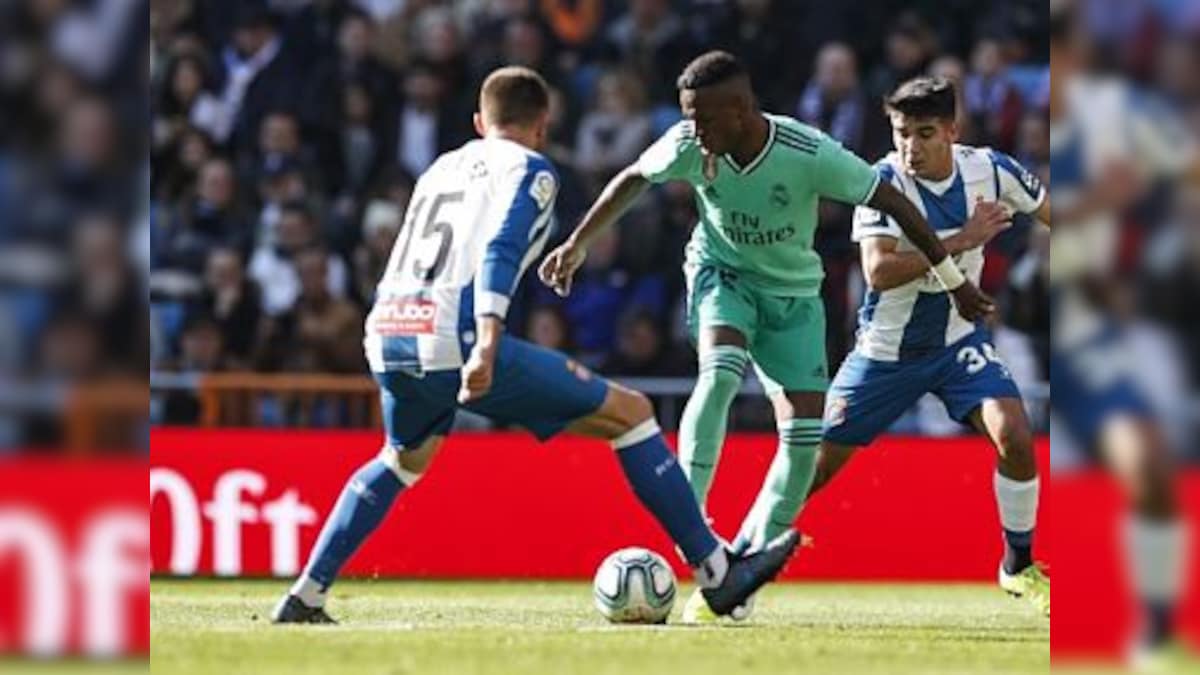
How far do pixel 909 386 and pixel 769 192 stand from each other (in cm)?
136

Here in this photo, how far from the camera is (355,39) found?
19.0 m

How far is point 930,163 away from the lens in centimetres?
1105

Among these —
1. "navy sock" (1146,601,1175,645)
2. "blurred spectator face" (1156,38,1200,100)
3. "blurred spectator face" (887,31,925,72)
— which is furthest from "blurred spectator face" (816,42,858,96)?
"blurred spectator face" (1156,38,1200,100)

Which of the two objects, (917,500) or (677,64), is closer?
(917,500)

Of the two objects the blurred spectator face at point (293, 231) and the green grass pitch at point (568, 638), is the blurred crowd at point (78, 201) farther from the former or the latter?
the blurred spectator face at point (293, 231)

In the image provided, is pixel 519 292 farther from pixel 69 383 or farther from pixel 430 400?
pixel 69 383

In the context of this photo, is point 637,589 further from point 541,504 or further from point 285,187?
point 285,187

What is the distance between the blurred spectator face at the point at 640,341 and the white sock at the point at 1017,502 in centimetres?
584

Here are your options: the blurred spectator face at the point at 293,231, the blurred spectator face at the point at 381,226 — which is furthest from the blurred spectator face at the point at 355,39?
the blurred spectator face at the point at 293,231

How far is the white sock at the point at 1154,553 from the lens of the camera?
5457mm

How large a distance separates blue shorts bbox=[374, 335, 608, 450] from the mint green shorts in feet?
4.76

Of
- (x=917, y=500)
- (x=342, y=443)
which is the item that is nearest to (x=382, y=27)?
(x=342, y=443)

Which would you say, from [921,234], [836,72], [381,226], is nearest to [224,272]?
[381,226]

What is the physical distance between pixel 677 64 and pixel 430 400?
990 centimetres
